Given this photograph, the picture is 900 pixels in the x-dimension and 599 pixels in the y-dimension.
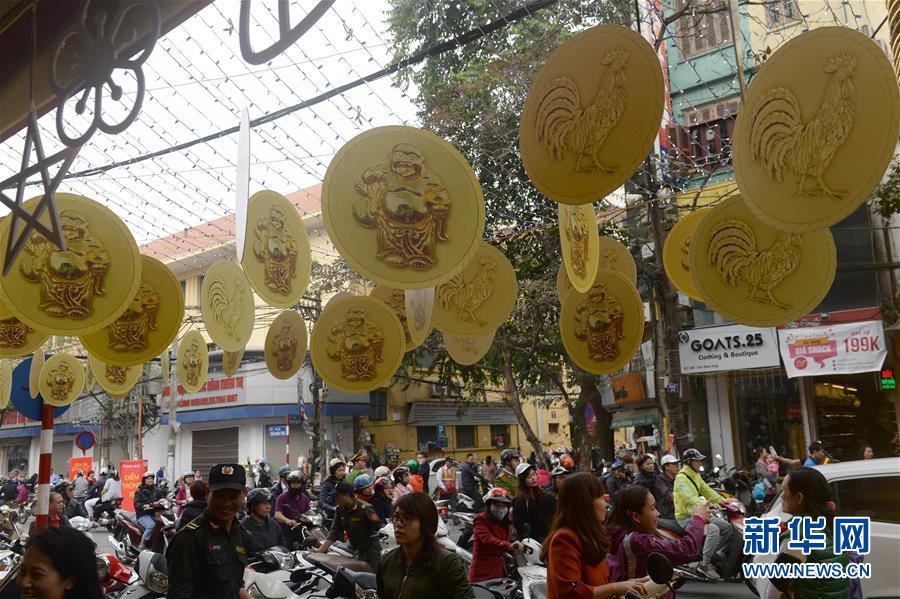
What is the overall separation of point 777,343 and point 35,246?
1323 cm

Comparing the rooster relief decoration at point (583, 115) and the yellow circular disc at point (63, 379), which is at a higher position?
the rooster relief decoration at point (583, 115)

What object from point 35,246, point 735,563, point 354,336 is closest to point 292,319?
point 354,336

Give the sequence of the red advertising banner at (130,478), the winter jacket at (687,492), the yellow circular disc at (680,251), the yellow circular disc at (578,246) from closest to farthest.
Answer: the yellow circular disc at (578,246), the yellow circular disc at (680,251), the winter jacket at (687,492), the red advertising banner at (130,478)

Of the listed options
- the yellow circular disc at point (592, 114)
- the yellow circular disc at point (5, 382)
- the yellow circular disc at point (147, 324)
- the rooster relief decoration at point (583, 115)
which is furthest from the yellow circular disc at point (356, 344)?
the yellow circular disc at point (5, 382)

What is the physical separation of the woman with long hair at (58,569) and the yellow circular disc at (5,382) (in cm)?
1078

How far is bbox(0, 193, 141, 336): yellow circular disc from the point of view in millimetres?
4551

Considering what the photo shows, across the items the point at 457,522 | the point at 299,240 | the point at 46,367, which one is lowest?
the point at 457,522

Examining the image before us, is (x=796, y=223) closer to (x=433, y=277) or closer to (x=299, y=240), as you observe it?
(x=433, y=277)

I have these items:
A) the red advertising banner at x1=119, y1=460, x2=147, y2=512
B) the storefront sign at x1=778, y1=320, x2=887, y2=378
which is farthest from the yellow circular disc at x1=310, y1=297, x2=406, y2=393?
the red advertising banner at x1=119, y1=460, x2=147, y2=512

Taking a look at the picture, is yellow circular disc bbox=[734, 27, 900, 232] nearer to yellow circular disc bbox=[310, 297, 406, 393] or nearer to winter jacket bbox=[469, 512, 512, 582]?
yellow circular disc bbox=[310, 297, 406, 393]

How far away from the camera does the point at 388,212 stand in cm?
437

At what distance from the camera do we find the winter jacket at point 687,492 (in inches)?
322

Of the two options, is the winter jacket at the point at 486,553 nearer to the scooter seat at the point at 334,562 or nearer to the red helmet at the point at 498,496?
the red helmet at the point at 498,496

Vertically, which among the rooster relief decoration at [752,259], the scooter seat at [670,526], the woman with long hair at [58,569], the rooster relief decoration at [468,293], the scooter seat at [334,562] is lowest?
the scooter seat at [334,562]
